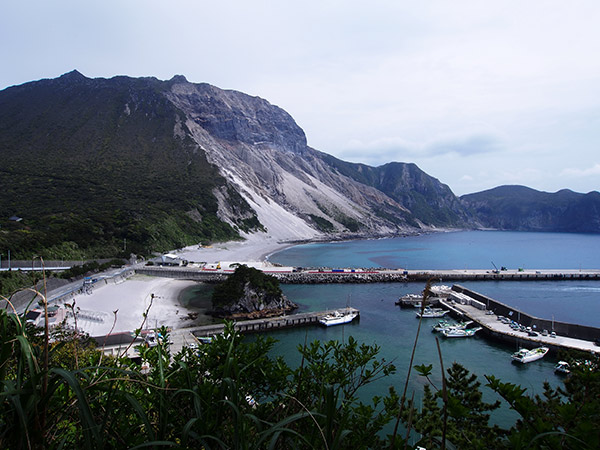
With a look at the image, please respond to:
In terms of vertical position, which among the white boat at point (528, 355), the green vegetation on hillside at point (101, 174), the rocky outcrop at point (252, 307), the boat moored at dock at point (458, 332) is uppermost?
the green vegetation on hillside at point (101, 174)

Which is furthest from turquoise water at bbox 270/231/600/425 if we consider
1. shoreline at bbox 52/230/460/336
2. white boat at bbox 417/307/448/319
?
shoreline at bbox 52/230/460/336

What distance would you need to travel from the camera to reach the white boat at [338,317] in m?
30.2

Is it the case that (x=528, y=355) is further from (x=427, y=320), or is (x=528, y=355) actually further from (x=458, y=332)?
(x=427, y=320)

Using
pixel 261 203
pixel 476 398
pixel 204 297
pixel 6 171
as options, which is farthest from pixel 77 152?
pixel 476 398

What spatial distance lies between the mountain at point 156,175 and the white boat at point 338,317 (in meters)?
32.0

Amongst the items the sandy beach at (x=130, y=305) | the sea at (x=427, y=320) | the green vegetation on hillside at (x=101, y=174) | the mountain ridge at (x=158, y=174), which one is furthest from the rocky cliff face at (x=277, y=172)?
the sandy beach at (x=130, y=305)

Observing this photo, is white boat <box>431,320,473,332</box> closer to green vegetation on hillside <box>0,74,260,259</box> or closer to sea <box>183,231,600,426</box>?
sea <box>183,231,600,426</box>

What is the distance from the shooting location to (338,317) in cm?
3092

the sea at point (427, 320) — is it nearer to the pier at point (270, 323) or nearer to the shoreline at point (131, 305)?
the pier at point (270, 323)

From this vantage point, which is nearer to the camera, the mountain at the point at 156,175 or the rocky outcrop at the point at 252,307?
the rocky outcrop at the point at 252,307

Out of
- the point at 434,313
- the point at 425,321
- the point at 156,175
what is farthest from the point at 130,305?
the point at 156,175

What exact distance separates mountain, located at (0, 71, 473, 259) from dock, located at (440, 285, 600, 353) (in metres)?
43.7

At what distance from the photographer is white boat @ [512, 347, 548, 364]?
23219mm

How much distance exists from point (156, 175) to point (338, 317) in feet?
255
